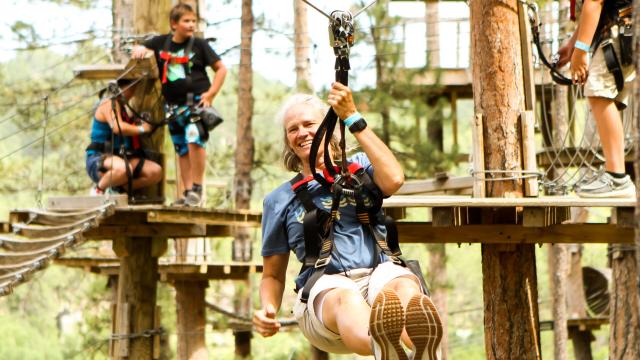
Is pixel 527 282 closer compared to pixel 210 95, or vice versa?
pixel 527 282

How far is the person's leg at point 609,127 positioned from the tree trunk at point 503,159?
1.49 ft

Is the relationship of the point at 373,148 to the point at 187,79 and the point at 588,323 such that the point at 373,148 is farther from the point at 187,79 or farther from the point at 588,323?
the point at 588,323

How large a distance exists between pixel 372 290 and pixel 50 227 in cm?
512

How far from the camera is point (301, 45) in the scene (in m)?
16.2

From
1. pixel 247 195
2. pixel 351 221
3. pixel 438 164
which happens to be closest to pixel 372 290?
pixel 351 221

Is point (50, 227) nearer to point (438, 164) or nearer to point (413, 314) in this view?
point (413, 314)

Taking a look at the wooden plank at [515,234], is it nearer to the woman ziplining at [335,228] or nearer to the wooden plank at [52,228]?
the woman ziplining at [335,228]

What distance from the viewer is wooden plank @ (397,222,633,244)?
6953 millimetres

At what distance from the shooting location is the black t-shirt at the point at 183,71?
9125mm

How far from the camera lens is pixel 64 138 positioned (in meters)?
21.3

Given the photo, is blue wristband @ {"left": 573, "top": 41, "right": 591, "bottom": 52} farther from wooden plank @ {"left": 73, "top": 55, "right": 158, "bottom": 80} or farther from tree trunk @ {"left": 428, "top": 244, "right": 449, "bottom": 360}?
tree trunk @ {"left": 428, "top": 244, "right": 449, "bottom": 360}

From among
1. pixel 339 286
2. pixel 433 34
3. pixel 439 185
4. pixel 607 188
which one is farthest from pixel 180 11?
pixel 433 34

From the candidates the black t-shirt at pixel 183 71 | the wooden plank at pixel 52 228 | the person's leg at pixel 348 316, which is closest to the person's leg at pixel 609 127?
the person's leg at pixel 348 316

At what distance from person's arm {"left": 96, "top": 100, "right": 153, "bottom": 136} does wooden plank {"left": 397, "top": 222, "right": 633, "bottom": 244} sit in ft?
8.76
